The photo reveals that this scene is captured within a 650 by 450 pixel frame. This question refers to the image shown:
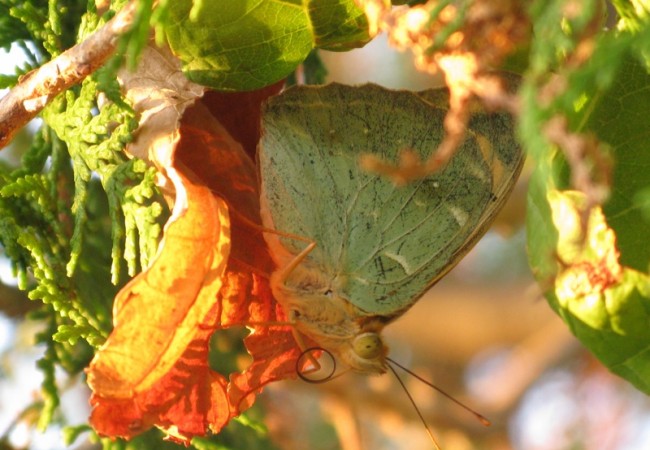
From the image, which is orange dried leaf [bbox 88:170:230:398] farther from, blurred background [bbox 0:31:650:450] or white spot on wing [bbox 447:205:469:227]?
blurred background [bbox 0:31:650:450]

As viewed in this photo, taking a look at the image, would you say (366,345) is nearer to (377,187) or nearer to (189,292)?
(377,187)

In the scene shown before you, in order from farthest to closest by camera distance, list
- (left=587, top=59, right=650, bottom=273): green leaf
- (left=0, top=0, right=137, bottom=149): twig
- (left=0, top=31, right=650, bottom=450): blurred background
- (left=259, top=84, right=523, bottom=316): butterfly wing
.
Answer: (left=0, top=31, right=650, bottom=450): blurred background, (left=259, top=84, right=523, bottom=316): butterfly wing, (left=587, top=59, right=650, bottom=273): green leaf, (left=0, top=0, right=137, bottom=149): twig

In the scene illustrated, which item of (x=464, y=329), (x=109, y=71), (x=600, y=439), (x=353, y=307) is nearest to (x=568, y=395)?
(x=600, y=439)

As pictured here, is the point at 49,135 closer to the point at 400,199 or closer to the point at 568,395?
the point at 400,199

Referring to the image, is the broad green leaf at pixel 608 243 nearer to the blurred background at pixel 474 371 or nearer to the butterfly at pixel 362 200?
the butterfly at pixel 362 200

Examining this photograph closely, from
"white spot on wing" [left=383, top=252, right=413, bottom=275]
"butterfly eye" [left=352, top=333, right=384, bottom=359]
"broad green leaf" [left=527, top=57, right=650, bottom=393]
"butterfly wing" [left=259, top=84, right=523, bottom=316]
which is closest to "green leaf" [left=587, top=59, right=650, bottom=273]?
"broad green leaf" [left=527, top=57, right=650, bottom=393]

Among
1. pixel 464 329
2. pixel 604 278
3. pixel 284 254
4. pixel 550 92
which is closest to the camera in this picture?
pixel 550 92

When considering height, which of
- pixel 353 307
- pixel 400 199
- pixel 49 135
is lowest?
pixel 353 307
